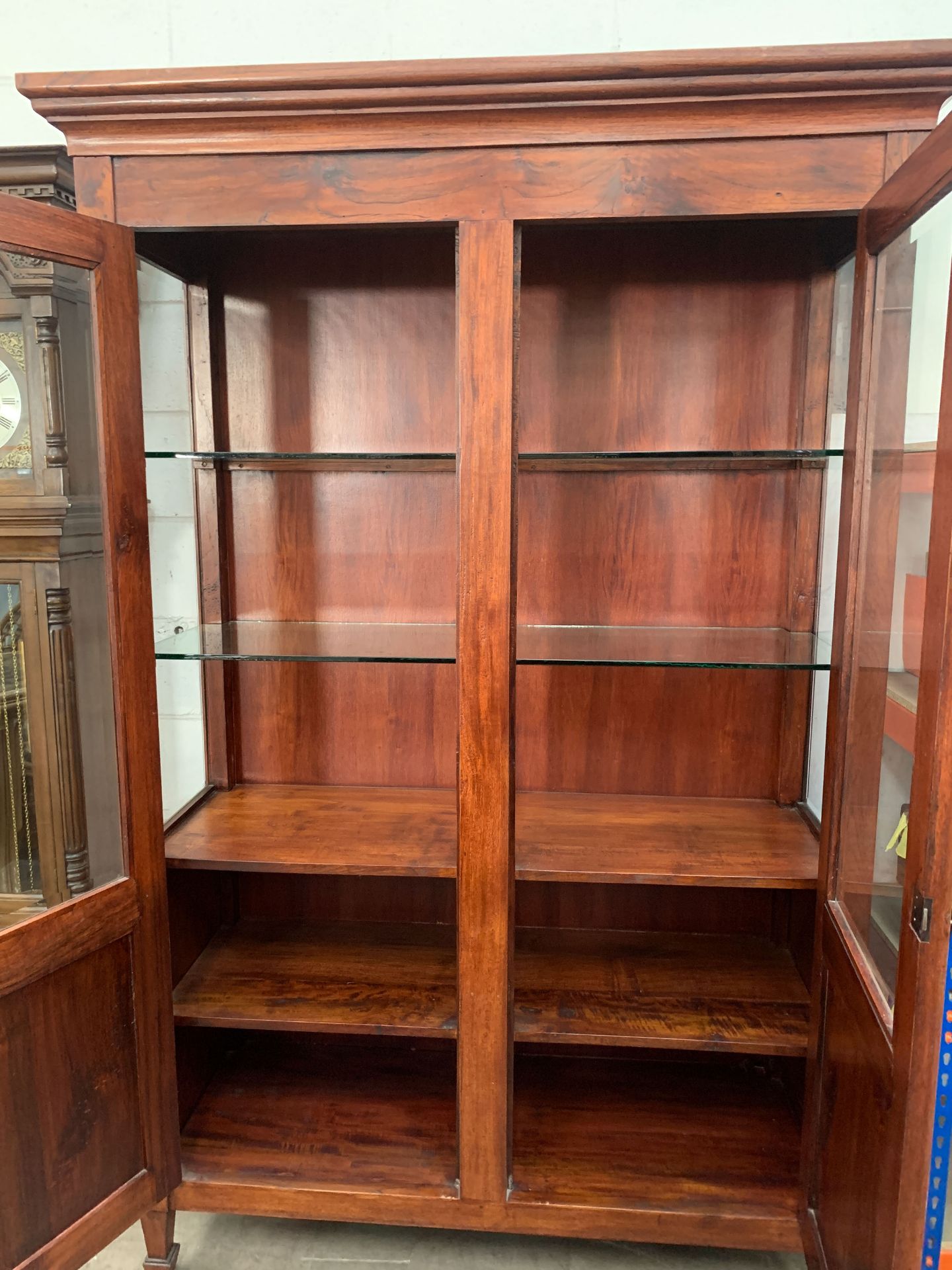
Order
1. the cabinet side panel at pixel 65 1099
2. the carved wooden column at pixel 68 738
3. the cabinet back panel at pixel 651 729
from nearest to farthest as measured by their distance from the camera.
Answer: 1. the cabinet side panel at pixel 65 1099
2. the carved wooden column at pixel 68 738
3. the cabinet back panel at pixel 651 729

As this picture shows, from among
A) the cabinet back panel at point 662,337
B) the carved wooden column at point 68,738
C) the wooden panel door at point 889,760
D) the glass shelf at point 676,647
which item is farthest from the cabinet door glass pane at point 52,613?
the wooden panel door at point 889,760

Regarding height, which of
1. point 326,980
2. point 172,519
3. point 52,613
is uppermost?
point 172,519

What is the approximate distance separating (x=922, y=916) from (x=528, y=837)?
27.1 inches

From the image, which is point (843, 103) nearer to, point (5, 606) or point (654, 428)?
point (654, 428)

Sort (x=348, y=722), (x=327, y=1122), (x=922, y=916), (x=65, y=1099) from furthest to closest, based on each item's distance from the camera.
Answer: (x=348, y=722) → (x=327, y=1122) → (x=65, y=1099) → (x=922, y=916)

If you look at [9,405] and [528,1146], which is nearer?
[9,405]

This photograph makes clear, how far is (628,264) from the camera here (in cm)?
152

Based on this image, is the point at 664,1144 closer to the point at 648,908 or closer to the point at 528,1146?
the point at 528,1146

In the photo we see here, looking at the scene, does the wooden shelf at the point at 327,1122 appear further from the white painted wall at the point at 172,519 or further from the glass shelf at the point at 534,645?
the glass shelf at the point at 534,645

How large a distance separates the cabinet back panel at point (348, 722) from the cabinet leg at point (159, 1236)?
74cm

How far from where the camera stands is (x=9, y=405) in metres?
1.23

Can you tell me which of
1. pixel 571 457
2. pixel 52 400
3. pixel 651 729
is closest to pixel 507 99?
pixel 571 457

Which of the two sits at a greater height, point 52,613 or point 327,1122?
point 52,613

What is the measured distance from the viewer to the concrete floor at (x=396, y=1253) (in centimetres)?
146
